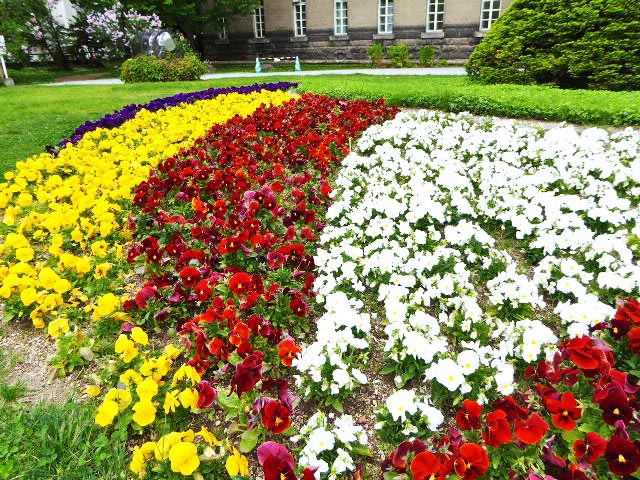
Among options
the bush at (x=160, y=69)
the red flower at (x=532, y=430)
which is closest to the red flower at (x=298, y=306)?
the red flower at (x=532, y=430)

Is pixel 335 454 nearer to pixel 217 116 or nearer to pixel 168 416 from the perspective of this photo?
pixel 168 416

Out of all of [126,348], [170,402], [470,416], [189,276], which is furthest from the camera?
[189,276]

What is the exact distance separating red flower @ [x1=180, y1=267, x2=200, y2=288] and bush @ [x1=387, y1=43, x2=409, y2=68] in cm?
2421

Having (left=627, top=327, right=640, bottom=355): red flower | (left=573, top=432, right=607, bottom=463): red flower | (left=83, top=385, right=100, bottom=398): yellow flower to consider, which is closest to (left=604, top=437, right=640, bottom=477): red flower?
(left=573, top=432, right=607, bottom=463): red flower

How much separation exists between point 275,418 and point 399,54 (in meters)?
25.5

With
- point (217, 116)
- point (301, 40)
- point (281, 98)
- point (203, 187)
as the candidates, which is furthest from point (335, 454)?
point (301, 40)

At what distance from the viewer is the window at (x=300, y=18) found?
1109 inches

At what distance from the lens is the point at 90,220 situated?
15.3 feet

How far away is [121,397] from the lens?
251cm

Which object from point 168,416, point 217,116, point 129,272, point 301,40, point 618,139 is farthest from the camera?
point 301,40

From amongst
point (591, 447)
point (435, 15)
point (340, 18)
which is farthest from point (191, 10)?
point (591, 447)

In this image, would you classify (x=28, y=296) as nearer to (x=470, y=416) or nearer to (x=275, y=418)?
(x=275, y=418)

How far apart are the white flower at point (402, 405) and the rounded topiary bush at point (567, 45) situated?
38.7 feet

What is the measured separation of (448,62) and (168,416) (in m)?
26.1
